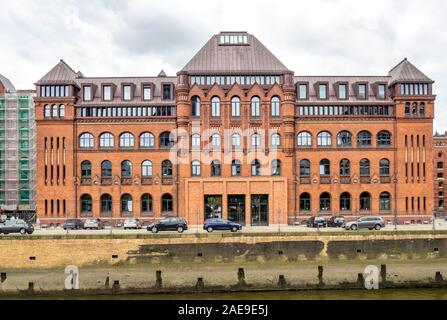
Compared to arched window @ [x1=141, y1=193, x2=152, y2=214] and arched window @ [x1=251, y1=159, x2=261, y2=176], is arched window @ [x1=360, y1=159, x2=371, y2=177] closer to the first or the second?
arched window @ [x1=251, y1=159, x2=261, y2=176]

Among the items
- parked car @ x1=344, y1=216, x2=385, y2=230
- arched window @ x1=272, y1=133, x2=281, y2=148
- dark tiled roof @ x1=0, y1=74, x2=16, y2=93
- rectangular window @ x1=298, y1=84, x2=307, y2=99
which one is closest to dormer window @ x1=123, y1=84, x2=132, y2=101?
arched window @ x1=272, y1=133, x2=281, y2=148

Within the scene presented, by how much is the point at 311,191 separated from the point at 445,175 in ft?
195

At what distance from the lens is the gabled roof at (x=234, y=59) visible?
54312mm

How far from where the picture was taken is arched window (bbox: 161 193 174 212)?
2156 inches

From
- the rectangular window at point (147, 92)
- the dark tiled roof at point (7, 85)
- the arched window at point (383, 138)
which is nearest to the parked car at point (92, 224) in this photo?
the rectangular window at point (147, 92)

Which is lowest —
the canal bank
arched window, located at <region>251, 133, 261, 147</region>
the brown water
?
the brown water

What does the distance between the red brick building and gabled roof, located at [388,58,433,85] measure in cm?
17

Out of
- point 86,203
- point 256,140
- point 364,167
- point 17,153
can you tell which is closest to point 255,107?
point 256,140

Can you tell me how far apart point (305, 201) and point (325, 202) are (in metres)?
2.45

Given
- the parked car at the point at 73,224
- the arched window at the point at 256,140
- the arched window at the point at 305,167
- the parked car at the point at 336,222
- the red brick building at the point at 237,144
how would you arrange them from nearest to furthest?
the parked car at the point at 336,222 → the parked car at the point at 73,224 → the red brick building at the point at 237,144 → the arched window at the point at 256,140 → the arched window at the point at 305,167

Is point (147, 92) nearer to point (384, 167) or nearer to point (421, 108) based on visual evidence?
point (384, 167)

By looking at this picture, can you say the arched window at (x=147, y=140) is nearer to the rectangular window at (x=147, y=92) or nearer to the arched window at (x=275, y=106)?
the rectangular window at (x=147, y=92)

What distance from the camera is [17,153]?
77875 mm

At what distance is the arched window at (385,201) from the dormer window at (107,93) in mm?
35332
